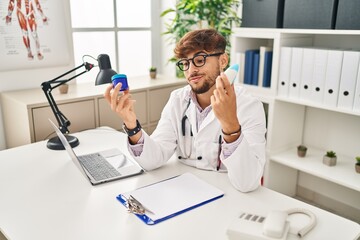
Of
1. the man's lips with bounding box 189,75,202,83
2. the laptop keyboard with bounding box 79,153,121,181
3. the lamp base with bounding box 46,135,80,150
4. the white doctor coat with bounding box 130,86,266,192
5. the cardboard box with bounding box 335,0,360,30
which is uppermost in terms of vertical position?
→ the cardboard box with bounding box 335,0,360,30

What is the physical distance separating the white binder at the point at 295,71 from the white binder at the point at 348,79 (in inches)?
11.8

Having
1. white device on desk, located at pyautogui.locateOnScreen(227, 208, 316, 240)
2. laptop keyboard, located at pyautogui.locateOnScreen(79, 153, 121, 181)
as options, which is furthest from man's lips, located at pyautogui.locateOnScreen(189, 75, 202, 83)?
white device on desk, located at pyautogui.locateOnScreen(227, 208, 316, 240)

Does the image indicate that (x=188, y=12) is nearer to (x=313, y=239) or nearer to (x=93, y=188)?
(x=93, y=188)

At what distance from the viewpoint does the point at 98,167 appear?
1.67 metres

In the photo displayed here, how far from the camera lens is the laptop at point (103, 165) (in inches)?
61.0

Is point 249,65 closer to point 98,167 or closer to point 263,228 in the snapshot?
point 98,167

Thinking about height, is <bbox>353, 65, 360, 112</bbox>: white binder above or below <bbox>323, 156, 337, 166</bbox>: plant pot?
above

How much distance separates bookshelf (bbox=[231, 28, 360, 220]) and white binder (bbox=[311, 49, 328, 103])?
0.19 feet

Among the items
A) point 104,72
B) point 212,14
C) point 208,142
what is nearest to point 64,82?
point 104,72

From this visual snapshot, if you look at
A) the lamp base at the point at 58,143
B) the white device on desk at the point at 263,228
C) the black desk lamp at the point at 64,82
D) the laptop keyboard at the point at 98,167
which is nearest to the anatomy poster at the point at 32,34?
the black desk lamp at the point at 64,82

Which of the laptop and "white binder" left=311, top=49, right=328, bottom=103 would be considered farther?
"white binder" left=311, top=49, right=328, bottom=103

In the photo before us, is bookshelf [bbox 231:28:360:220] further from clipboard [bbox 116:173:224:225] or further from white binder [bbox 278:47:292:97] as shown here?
clipboard [bbox 116:173:224:225]

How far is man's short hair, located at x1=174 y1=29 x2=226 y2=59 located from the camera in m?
1.62

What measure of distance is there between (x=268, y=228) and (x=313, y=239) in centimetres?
18
